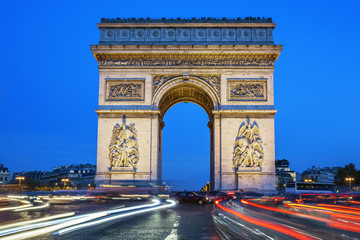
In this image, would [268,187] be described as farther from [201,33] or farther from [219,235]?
[219,235]

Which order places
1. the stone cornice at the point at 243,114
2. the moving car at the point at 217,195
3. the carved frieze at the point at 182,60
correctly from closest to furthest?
the moving car at the point at 217,195, the stone cornice at the point at 243,114, the carved frieze at the point at 182,60

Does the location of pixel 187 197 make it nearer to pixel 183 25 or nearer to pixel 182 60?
pixel 182 60

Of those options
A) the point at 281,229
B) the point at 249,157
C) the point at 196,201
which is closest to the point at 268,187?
the point at 249,157

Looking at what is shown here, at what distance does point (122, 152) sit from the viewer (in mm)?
30562

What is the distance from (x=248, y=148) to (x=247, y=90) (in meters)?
4.28

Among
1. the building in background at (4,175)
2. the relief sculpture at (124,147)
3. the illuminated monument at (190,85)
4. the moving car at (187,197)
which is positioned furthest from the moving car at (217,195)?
the building in background at (4,175)

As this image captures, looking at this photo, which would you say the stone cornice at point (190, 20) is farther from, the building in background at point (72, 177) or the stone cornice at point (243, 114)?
the building in background at point (72, 177)

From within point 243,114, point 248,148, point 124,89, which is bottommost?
point 248,148

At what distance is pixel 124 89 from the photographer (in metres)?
31.6

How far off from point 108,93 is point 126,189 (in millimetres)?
7286

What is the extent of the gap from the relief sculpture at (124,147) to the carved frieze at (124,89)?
6.87 ft

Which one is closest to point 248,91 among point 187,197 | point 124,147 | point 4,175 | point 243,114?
point 243,114

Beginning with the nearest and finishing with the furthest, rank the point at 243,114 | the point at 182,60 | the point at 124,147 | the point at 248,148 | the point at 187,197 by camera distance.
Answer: the point at 187,197, the point at 248,148, the point at 124,147, the point at 243,114, the point at 182,60

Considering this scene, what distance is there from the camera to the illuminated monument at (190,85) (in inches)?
1204
